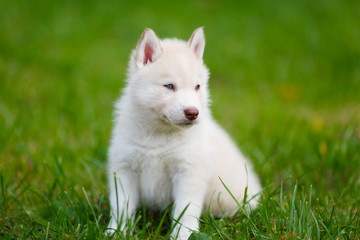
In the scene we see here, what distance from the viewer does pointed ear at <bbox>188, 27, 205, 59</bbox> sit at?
2916 millimetres

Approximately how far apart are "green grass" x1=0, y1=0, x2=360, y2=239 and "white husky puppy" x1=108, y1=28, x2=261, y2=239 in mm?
194

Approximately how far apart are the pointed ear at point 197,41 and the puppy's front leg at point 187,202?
3.17ft

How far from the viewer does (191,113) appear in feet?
8.41

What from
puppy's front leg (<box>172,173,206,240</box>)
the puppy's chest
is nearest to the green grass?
puppy's front leg (<box>172,173,206,240</box>)

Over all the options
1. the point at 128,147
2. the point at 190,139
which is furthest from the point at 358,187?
the point at 128,147

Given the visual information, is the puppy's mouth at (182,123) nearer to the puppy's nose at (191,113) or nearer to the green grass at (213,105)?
the puppy's nose at (191,113)

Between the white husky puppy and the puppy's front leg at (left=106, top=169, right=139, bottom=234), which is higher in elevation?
the white husky puppy

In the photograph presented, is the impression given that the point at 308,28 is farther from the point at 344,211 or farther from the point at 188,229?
the point at 188,229

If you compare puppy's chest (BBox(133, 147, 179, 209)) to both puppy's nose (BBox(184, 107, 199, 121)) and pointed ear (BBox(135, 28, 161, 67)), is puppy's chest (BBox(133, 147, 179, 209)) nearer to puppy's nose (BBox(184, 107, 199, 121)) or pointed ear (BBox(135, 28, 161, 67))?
puppy's nose (BBox(184, 107, 199, 121))

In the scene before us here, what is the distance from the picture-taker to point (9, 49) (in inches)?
239

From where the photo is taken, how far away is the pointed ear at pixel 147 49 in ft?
9.10

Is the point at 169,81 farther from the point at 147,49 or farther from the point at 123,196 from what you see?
the point at 123,196

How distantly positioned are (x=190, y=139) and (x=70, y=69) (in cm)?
365

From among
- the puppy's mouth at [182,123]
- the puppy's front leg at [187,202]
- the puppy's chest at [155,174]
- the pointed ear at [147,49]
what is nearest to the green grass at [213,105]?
the puppy's front leg at [187,202]
